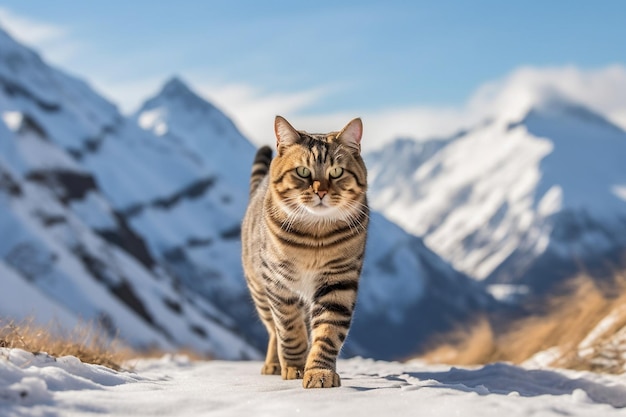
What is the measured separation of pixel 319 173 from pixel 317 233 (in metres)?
0.59

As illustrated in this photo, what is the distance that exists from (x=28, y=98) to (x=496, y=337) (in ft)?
529

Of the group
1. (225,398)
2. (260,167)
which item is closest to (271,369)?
(260,167)

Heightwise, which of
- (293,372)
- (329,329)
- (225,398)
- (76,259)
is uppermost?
(76,259)

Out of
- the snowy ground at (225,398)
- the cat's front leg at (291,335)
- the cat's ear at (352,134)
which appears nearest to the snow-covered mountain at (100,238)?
the cat's front leg at (291,335)

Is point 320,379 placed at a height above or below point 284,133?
below

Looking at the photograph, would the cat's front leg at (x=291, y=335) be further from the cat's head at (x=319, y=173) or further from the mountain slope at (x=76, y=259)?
the mountain slope at (x=76, y=259)

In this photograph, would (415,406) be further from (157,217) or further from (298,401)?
(157,217)

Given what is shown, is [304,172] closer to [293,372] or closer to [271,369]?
[293,372]

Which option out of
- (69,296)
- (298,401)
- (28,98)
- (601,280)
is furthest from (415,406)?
(28,98)

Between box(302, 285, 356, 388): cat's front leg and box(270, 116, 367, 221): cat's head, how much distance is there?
76 cm

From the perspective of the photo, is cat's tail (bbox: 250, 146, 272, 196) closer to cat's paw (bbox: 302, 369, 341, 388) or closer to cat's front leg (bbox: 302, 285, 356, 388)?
cat's front leg (bbox: 302, 285, 356, 388)

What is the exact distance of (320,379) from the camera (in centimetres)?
662

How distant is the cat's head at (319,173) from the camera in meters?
6.90

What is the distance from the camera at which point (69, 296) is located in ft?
223
